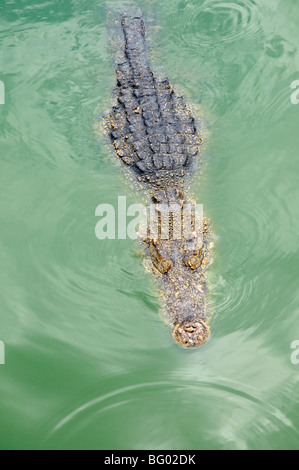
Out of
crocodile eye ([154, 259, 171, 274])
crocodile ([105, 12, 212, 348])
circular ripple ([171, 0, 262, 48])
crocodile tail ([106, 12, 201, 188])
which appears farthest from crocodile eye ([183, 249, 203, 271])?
circular ripple ([171, 0, 262, 48])

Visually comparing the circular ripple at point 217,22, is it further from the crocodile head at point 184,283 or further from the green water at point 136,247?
the crocodile head at point 184,283

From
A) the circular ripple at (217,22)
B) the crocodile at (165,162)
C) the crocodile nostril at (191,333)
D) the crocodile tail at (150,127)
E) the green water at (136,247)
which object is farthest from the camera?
the circular ripple at (217,22)

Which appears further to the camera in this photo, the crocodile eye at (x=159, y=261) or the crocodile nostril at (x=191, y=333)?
the crocodile eye at (x=159, y=261)

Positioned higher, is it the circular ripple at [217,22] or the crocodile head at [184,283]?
the circular ripple at [217,22]

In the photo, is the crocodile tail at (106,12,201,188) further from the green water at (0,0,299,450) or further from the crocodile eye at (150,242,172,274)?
the crocodile eye at (150,242,172,274)

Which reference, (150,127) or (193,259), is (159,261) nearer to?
(193,259)

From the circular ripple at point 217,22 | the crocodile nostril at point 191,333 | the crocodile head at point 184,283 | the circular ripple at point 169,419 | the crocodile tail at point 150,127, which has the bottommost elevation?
the circular ripple at point 169,419

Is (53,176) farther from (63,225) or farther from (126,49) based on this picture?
(126,49)

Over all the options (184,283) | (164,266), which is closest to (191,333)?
(184,283)

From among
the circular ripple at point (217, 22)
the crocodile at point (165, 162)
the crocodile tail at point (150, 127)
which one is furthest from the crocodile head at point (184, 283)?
the circular ripple at point (217, 22)
